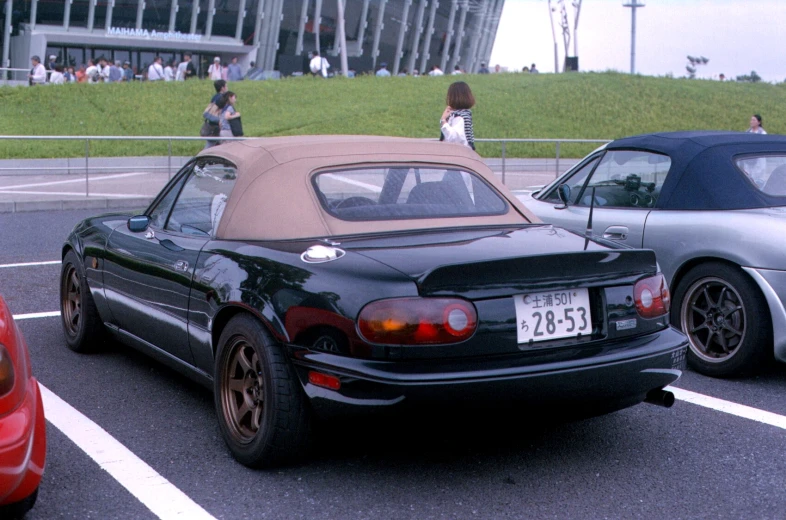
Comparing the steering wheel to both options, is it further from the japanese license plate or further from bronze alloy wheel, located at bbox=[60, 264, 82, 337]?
bronze alloy wheel, located at bbox=[60, 264, 82, 337]

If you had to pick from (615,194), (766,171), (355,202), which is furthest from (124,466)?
(766,171)

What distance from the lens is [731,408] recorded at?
16.1ft

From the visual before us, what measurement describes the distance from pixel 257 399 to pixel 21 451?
1138mm

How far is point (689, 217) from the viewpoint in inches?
223

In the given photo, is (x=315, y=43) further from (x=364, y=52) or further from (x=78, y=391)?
(x=78, y=391)

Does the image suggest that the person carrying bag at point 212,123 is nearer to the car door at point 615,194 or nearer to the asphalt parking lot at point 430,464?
the car door at point 615,194

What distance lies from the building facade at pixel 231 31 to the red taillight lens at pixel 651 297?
44.3 m

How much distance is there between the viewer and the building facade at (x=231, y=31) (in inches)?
1844

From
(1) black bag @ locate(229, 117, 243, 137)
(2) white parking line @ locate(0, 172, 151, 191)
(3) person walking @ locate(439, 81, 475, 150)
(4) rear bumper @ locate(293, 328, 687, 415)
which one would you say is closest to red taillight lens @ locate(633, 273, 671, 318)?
(4) rear bumper @ locate(293, 328, 687, 415)

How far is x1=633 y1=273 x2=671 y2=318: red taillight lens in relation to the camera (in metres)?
3.97

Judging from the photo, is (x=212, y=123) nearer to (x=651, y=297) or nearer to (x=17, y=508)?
(x=651, y=297)

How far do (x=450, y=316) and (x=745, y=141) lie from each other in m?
3.21

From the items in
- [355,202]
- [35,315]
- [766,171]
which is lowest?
[35,315]

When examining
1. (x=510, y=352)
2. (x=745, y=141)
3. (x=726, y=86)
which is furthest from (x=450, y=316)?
(x=726, y=86)
